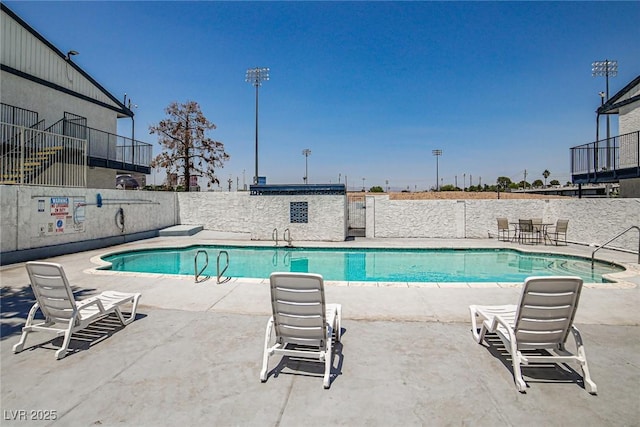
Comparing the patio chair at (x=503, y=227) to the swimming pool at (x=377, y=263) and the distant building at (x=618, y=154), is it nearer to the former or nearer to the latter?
the swimming pool at (x=377, y=263)

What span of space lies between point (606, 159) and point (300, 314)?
1718cm

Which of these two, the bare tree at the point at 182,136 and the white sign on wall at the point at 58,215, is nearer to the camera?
the white sign on wall at the point at 58,215

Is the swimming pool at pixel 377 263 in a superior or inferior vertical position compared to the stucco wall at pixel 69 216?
inferior

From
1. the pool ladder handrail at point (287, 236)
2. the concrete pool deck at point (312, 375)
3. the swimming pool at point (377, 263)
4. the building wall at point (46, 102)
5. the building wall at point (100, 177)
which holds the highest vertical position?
the building wall at point (46, 102)

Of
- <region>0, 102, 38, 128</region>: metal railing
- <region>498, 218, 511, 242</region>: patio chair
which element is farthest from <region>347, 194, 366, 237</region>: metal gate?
<region>0, 102, 38, 128</region>: metal railing

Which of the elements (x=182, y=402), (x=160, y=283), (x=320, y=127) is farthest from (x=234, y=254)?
(x=320, y=127)

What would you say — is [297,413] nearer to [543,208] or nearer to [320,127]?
[543,208]

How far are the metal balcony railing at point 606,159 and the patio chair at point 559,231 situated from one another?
97.3 inches

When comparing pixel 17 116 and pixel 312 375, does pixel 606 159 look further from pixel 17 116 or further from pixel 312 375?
pixel 17 116

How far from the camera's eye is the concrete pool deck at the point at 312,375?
2.62 metres

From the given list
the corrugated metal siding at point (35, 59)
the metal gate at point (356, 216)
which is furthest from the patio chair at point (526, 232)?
the corrugated metal siding at point (35, 59)

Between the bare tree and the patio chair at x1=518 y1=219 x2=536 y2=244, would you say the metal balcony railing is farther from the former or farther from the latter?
the bare tree

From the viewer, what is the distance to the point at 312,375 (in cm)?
326

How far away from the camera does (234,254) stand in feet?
42.8
